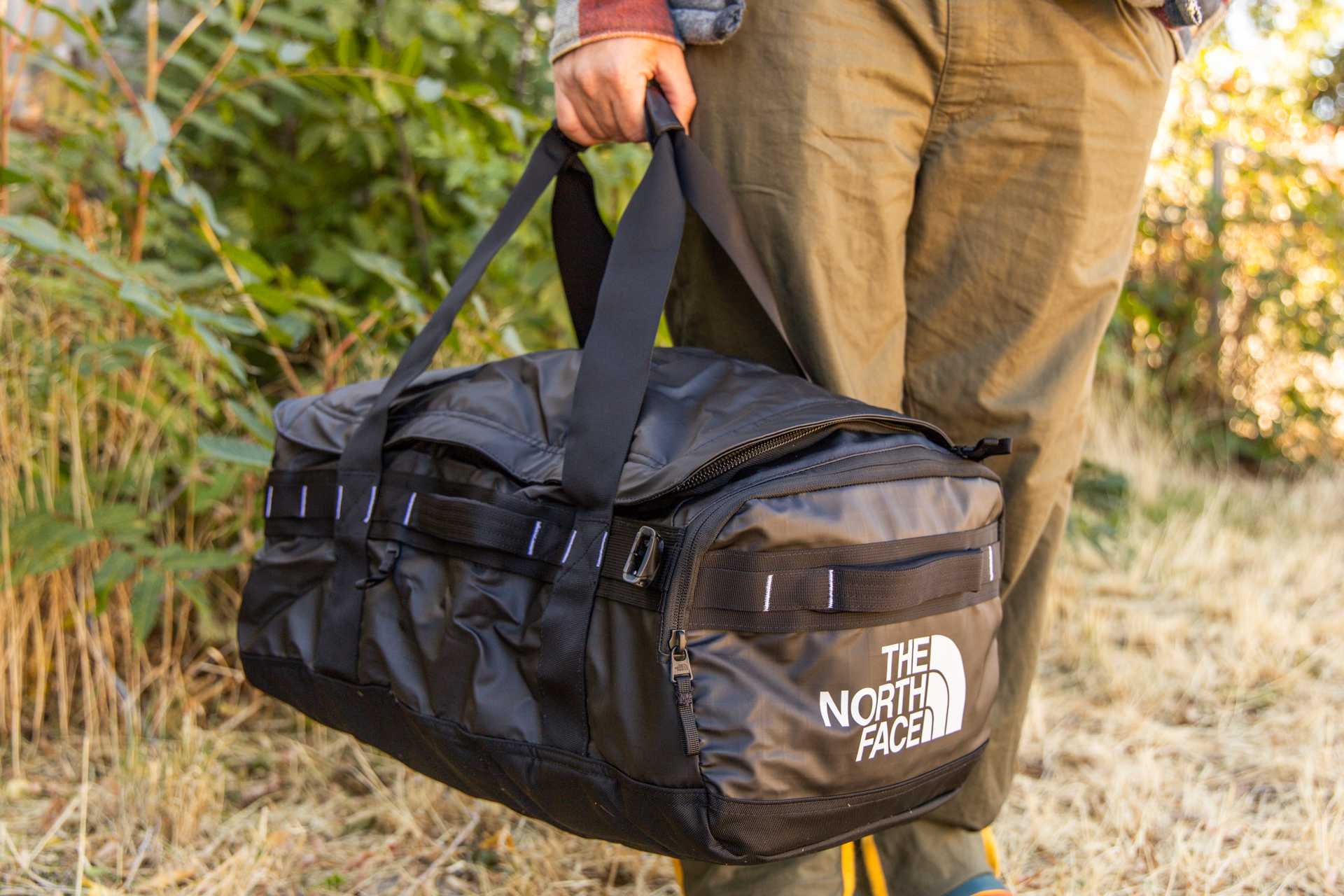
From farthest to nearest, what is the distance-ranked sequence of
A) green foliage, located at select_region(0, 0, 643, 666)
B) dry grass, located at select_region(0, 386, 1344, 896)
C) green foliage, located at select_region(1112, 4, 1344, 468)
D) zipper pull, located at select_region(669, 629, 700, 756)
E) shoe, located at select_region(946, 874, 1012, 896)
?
green foliage, located at select_region(1112, 4, 1344, 468) < green foliage, located at select_region(0, 0, 643, 666) < dry grass, located at select_region(0, 386, 1344, 896) < shoe, located at select_region(946, 874, 1012, 896) < zipper pull, located at select_region(669, 629, 700, 756)

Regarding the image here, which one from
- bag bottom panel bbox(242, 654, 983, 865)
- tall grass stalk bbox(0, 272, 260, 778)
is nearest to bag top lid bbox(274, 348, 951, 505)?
bag bottom panel bbox(242, 654, 983, 865)

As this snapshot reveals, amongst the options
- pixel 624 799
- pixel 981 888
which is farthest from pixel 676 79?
pixel 981 888

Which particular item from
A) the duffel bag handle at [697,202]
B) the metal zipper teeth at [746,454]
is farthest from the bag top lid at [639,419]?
the duffel bag handle at [697,202]

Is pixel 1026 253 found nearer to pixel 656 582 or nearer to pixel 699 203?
pixel 699 203

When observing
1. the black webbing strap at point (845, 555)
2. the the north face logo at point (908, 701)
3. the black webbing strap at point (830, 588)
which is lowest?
the the north face logo at point (908, 701)

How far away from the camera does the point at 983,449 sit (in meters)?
1.13

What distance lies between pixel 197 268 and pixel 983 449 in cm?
→ 207

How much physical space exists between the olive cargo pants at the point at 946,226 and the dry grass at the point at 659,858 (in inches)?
14.7

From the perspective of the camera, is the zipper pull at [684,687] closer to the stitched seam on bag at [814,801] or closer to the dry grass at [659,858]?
the stitched seam on bag at [814,801]

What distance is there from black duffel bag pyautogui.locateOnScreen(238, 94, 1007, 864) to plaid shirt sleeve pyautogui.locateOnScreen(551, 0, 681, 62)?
0.13 metres

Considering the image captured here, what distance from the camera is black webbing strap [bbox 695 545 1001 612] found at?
3.08 ft

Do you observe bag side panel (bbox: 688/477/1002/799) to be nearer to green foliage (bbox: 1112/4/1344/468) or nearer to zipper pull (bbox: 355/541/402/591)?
zipper pull (bbox: 355/541/402/591)

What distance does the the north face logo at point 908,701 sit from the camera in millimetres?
973

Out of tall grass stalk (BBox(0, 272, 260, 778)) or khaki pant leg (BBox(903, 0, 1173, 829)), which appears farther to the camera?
tall grass stalk (BBox(0, 272, 260, 778))
